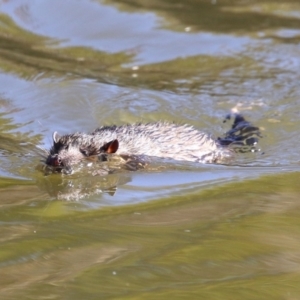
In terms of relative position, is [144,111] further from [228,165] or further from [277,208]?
[277,208]

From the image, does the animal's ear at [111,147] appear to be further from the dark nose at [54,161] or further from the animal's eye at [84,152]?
the dark nose at [54,161]

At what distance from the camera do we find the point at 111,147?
247 inches

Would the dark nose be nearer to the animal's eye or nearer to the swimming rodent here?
the swimming rodent

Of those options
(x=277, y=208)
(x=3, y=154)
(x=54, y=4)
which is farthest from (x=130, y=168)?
(x=54, y=4)

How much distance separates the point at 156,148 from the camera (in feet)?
21.8

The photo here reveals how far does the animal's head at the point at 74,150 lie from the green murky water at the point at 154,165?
0.17 m

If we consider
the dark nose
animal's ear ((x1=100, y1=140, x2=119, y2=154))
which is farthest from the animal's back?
the dark nose

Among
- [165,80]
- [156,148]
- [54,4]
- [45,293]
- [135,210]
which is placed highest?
[54,4]

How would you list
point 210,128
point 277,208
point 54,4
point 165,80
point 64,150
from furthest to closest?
point 54,4 < point 165,80 < point 210,128 < point 64,150 < point 277,208

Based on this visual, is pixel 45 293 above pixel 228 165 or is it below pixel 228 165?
below

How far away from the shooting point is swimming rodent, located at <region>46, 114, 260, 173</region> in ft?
20.2

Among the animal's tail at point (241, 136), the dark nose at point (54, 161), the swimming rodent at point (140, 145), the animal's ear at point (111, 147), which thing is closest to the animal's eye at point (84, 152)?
the swimming rodent at point (140, 145)

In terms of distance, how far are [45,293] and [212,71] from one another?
672 centimetres

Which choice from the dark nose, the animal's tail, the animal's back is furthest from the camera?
the animal's tail
